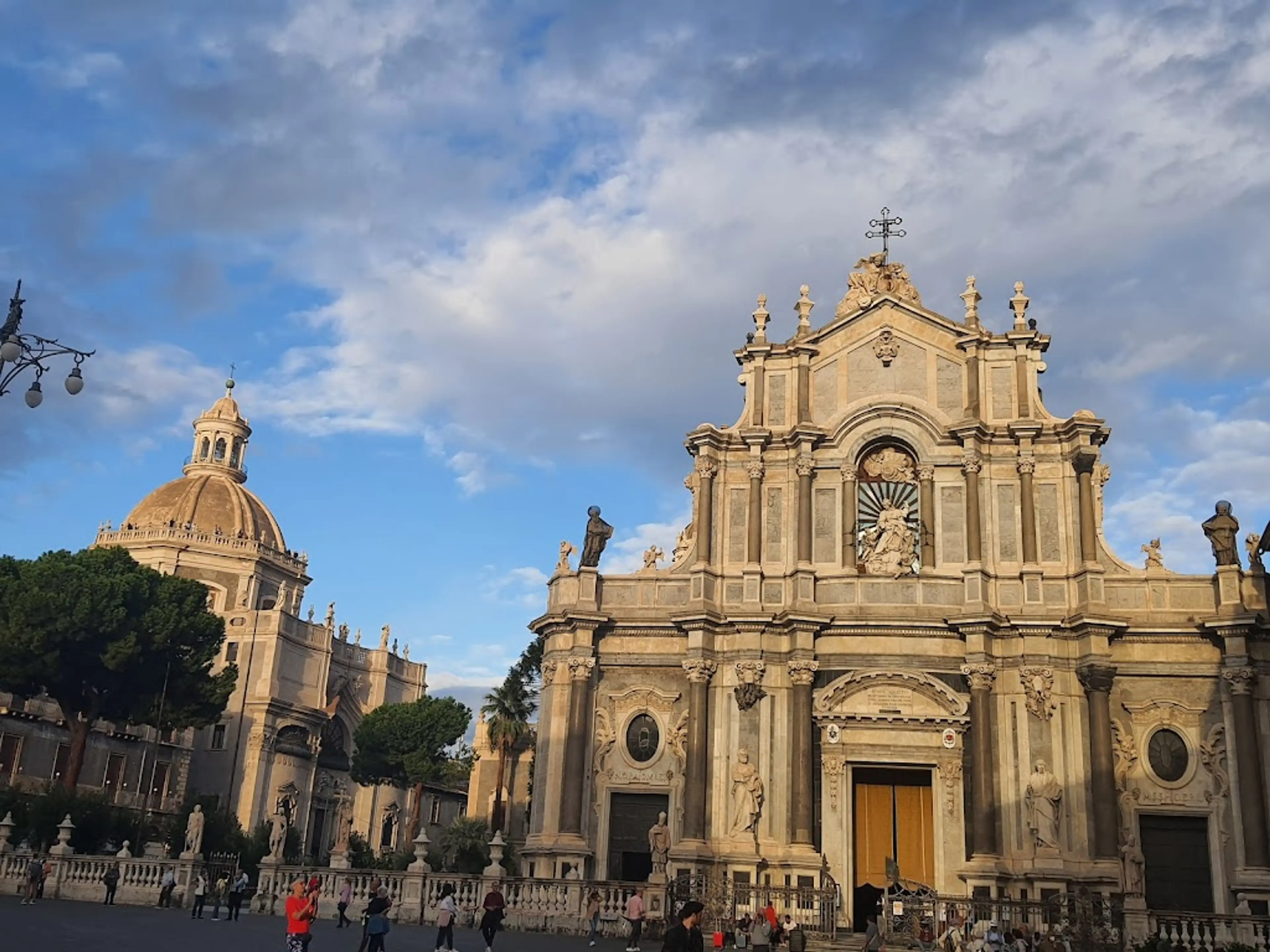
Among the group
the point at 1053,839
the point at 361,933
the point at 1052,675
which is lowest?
the point at 361,933

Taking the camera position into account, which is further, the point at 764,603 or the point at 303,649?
the point at 303,649

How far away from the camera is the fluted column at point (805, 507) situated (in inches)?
1213

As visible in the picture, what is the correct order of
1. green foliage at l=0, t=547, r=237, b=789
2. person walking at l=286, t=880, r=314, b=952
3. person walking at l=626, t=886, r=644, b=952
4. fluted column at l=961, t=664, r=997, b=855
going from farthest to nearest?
green foliage at l=0, t=547, r=237, b=789 < fluted column at l=961, t=664, r=997, b=855 < person walking at l=626, t=886, r=644, b=952 < person walking at l=286, t=880, r=314, b=952

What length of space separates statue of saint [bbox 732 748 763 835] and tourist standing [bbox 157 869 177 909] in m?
13.0

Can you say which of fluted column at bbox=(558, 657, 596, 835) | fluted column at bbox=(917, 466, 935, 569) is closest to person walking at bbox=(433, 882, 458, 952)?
fluted column at bbox=(558, 657, 596, 835)

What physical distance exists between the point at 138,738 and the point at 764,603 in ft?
124

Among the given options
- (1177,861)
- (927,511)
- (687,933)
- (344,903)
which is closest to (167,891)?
(344,903)

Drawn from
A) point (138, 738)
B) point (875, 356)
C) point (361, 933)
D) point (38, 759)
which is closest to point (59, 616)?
point (38, 759)

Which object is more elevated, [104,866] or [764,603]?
[764,603]

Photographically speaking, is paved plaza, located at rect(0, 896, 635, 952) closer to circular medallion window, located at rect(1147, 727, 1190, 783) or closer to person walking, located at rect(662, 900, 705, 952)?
person walking, located at rect(662, 900, 705, 952)

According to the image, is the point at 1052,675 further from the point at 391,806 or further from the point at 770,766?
the point at 391,806

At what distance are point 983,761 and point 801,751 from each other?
407 centimetres

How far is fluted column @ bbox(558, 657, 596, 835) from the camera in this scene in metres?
29.9

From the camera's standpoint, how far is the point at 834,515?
103 ft
